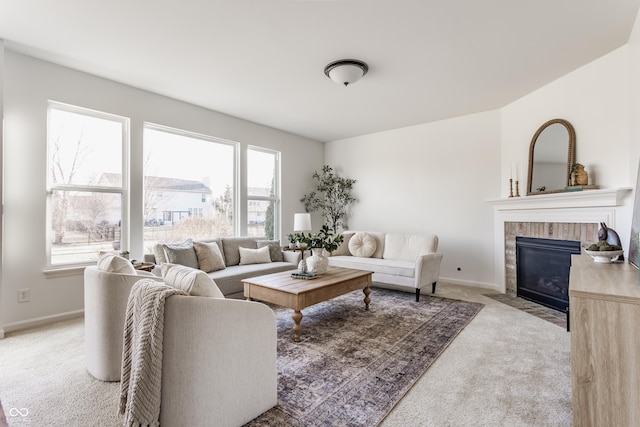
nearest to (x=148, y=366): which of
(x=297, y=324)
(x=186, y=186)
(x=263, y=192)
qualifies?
(x=297, y=324)

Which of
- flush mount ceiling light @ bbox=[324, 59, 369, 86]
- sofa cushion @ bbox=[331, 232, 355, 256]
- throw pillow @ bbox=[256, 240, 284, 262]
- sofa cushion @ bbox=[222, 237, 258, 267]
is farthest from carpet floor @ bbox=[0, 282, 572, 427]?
flush mount ceiling light @ bbox=[324, 59, 369, 86]

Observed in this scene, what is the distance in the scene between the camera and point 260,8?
7.78 ft

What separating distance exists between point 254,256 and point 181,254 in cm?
104

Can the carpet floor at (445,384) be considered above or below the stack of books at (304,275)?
below

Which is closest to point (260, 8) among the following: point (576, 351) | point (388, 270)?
point (576, 351)

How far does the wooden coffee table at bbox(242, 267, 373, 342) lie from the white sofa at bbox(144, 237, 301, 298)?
531 mm

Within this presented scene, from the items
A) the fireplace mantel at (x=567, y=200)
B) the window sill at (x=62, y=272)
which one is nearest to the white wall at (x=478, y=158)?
the fireplace mantel at (x=567, y=200)

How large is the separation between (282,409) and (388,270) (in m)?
2.77

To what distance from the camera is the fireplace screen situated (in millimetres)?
3590

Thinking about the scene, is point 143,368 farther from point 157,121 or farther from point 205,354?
point 157,121

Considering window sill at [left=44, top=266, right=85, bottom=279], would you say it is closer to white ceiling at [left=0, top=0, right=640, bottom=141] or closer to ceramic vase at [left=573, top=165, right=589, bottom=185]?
white ceiling at [left=0, top=0, right=640, bottom=141]

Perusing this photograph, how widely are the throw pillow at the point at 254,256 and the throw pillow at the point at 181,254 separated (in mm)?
708

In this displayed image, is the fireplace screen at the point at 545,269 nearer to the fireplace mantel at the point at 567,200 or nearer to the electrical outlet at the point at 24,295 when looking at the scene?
the fireplace mantel at the point at 567,200

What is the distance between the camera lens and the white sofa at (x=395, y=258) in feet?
13.3
